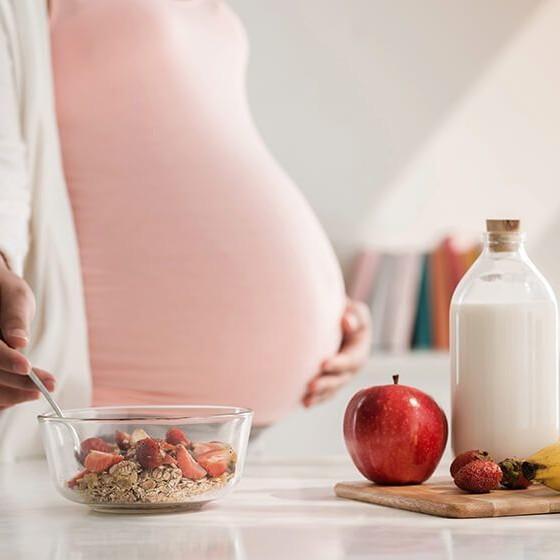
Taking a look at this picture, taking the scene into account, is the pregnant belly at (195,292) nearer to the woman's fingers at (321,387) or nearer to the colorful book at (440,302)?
the woman's fingers at (321,387)

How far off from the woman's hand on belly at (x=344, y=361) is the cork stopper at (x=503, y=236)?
718 mm

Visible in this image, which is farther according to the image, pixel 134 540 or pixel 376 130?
pixel 376 130

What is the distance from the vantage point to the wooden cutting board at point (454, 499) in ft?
2.52

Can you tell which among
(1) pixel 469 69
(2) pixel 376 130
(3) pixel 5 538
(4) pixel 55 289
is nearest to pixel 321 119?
(2) pixel 376 130

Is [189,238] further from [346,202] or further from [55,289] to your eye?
[346,202]

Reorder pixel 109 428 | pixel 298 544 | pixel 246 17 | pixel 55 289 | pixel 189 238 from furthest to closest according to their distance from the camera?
pixel 246 17 → pixel 189 238 → pixel 55 289 → pixel 109 428 → pixel 298 544

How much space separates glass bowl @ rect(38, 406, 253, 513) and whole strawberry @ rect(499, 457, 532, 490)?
0.21 m

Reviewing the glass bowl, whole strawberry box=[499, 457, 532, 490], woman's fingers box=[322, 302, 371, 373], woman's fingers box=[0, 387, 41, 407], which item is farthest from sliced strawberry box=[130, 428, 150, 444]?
woman's fingers box=[322, 302, 371, 373]

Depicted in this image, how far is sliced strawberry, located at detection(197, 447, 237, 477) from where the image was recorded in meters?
0.79

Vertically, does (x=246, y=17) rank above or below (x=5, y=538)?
above

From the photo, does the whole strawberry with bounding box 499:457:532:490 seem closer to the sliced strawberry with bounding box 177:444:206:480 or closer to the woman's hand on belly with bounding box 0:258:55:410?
the sliced strawberry with bounding box 177:444:206:480

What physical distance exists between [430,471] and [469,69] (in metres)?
2.40

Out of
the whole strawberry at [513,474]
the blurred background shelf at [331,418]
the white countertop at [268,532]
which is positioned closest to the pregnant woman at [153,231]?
the white countertop at [268,532]

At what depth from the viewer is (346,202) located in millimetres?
3066
